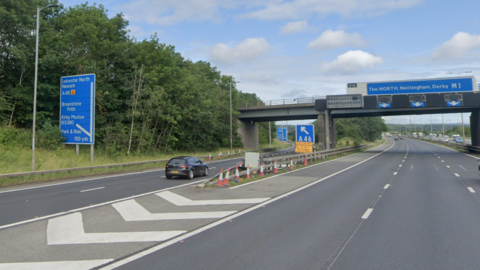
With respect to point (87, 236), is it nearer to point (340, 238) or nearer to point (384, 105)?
point (340, 238)

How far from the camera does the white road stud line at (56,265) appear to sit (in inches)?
215

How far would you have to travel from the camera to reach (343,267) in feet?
18.1

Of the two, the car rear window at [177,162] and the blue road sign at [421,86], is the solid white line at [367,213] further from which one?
the blue road sign at [421,86]

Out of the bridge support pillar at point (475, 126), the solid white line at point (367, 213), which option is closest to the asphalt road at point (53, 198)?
the solid white line at point (367, 213)

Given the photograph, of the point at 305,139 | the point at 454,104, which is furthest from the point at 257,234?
the point at 454,104

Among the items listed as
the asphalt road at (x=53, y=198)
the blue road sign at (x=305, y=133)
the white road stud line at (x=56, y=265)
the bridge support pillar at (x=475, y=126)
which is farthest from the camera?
the bridge support pillar at (x=475, y=126)

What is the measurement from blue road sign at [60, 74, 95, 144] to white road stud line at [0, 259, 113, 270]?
18190 millimetres

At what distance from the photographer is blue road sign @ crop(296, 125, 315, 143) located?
28820 mm

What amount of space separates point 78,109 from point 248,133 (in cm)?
3884

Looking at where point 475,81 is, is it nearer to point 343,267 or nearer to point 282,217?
point 282,217

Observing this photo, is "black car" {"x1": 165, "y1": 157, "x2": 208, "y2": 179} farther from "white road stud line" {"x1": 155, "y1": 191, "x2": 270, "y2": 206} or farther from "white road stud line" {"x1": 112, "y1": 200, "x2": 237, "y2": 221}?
"white road stud line" {"x1": 112, "y1": 200, "x2": 237, "y2": 221}

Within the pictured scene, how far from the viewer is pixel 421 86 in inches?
1633

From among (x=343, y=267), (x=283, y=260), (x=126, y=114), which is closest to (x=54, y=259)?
(x=283, y=260)

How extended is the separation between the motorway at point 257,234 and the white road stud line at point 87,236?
21 millimetres
